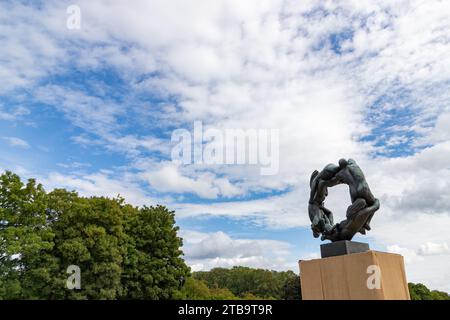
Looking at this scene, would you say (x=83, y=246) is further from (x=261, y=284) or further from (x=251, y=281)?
(x=251, y=281)

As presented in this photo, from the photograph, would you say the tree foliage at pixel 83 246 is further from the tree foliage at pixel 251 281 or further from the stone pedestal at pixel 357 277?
the tree foliage at pixel 251 281

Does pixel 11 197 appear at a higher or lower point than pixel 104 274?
higher

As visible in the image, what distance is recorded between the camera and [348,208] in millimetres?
7141

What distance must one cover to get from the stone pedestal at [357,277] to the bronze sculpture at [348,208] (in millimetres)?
657

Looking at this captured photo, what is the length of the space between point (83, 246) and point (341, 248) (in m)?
15.5

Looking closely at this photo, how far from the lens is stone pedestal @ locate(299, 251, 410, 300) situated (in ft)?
20.4

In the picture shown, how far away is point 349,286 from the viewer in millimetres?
6441

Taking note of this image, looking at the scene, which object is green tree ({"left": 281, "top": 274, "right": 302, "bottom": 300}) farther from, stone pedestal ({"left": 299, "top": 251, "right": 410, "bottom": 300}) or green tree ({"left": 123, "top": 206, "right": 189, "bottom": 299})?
stone pedestal ({"left": 299, "top": 251, "right": 410, "bottom": 300})

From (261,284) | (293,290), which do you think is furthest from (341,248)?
(261,284)
